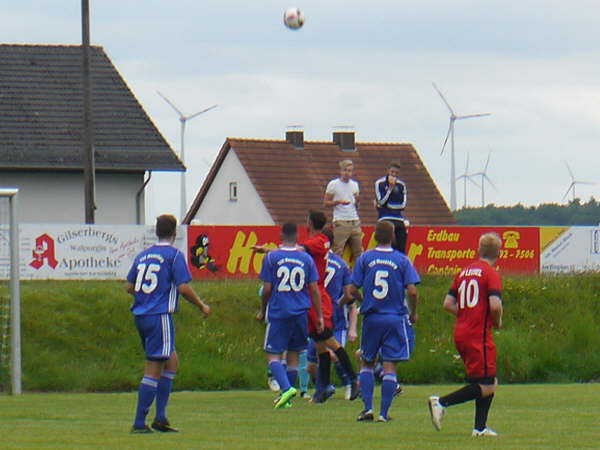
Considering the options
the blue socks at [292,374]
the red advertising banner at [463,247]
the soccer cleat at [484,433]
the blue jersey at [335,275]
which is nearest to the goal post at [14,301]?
the blue jersey at [335,275]

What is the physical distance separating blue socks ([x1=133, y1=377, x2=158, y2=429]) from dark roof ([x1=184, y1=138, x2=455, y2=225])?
52311 millimetres

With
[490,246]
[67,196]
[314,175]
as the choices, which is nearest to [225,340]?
[490,246]

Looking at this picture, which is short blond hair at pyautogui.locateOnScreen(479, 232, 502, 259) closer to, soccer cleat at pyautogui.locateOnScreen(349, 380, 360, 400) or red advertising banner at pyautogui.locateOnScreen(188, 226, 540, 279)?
soccer cleat at pyautogui.locateOnScreen(349, 380, 360, 400)

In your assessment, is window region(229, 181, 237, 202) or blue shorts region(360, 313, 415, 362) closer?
blue shorts region(360, 313, 415, 362)

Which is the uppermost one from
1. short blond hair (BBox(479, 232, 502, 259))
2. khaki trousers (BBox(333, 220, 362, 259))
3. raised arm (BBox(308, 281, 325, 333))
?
khaki trousers (BBox(333, 220, 362, 259))

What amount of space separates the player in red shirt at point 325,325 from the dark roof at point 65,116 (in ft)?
99.0

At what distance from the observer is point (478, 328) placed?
41.4 feet

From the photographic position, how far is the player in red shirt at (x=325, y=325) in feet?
55.8

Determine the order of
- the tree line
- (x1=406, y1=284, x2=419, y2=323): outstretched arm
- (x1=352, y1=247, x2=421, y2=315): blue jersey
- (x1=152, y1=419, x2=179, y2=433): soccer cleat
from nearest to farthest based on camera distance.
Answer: (x1=152, y1=419, x2=179, y2=433): soccer cleat, (x1=352, y1=247, x2=421, y2=315): blue jersey, (x1=406, y1=284, x2=419, y2=323): outstretched arm, the tree line

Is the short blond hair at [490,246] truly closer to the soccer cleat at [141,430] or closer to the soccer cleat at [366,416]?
the soccer cleat at [366,416]

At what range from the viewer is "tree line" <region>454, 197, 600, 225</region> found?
83.5 m

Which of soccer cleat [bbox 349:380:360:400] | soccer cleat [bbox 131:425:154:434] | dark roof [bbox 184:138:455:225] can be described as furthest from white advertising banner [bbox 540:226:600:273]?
dark roof [bbox 184:138:455:225]

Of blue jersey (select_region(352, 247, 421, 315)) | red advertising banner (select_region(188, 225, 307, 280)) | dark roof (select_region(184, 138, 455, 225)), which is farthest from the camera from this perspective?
dark roof (select_region(184, 138, 455, 225))

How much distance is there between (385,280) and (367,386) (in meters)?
1.11
